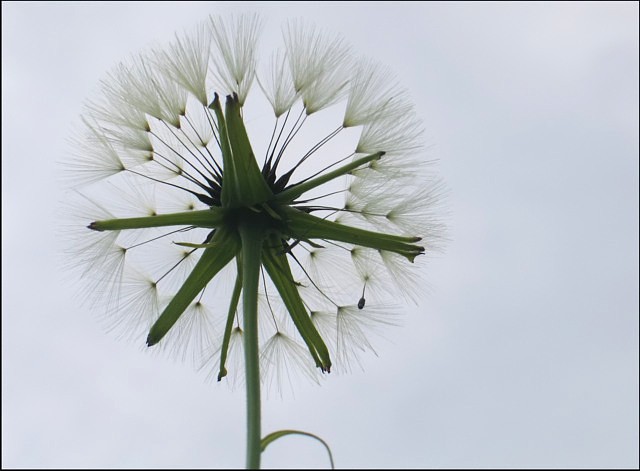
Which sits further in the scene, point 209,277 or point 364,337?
point 364,337

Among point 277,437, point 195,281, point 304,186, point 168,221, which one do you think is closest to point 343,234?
point 304,186

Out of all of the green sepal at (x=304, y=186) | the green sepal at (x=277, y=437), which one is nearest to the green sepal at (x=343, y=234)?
the green sepal at (x=304, y=186)

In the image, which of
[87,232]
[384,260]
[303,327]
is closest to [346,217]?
[384,260]

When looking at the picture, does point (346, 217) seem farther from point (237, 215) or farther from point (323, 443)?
point (323, 443)

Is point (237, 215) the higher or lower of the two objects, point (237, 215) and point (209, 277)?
the higher

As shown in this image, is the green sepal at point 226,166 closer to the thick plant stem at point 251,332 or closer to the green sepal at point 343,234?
the thick plant stem at point 251,332

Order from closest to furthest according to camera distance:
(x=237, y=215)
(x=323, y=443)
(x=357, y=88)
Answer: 1. (x=323, y=443)
2. (x=237, y=215)
3. (x=357, y=88)

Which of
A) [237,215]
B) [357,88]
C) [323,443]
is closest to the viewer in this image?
[323,443]

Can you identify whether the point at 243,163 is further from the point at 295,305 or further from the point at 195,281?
the point at 295,305
